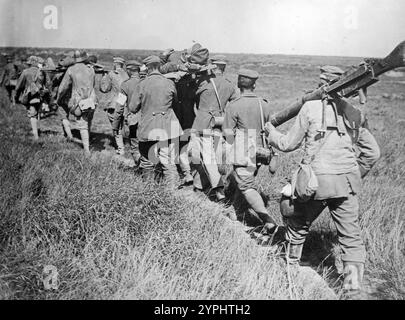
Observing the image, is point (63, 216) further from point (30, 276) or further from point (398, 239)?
point (398, 239)

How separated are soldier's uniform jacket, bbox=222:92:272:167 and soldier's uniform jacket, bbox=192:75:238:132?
0.88 meters

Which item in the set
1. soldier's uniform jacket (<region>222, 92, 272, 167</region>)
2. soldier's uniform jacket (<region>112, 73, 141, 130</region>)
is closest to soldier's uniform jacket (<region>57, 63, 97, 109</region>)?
soldier's uniform jacket (<region>112, 73, 141, 130</region>)

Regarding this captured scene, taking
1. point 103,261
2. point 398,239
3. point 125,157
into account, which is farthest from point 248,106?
point 125,157

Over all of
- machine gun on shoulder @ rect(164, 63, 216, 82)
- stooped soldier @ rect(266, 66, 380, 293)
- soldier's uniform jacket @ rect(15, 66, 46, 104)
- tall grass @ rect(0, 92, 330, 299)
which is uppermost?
machine gun on shoulder @ rect(164, 63, 216, 82)

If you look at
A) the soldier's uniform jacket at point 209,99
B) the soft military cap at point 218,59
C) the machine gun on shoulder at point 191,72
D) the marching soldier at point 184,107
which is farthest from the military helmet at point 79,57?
the soldier's uniform jacket at point 209,99

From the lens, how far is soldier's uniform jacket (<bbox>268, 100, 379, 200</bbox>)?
330 cm

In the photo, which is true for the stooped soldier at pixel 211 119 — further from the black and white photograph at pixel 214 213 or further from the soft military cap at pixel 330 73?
the soft military cap at pixel 330 73

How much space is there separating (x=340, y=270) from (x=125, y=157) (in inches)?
218

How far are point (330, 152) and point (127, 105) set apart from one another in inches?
183

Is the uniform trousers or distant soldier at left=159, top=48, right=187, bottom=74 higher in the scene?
distant soldier at left=159, top=48, right=187, bottom=74

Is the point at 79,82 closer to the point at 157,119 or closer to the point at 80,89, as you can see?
the point at 80,89

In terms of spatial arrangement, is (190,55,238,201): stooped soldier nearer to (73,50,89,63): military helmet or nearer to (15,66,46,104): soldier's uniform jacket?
(73,50,89,63): military helmet

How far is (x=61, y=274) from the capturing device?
116 inches

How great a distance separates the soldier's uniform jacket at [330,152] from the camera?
10.8 feet
